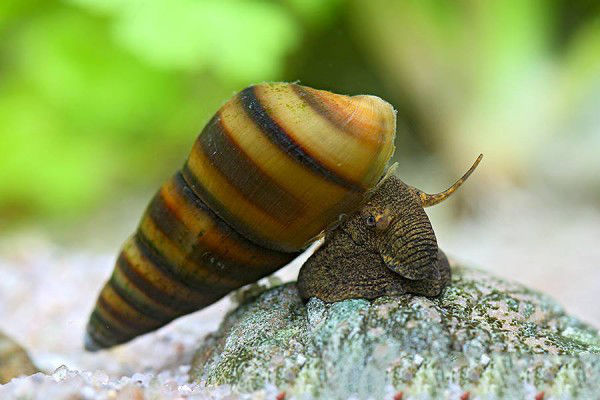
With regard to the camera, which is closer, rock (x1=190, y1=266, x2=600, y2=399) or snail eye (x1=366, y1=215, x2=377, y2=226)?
rock (x1=190, y1=266, x2=600, y2=399)

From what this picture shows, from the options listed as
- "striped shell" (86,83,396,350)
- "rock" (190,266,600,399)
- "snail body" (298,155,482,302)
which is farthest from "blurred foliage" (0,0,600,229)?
"rock" (190,266,600,399)

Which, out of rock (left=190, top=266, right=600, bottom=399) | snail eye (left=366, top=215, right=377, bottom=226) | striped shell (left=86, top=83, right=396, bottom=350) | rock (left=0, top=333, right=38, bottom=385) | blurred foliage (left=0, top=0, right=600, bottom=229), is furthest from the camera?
blurred foliage (left=0, top=0, right=600, bottom=229)

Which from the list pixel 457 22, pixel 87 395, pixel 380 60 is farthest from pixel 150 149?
pixel 87 395

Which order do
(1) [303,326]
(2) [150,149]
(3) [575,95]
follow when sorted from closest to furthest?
(1) [303,326]
(3) [575,95]
(2) [150,149]

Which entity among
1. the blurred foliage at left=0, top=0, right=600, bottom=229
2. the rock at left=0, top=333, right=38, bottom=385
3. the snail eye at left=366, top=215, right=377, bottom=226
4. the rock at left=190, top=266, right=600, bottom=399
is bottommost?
the rock at left=0, top=333, right=38, bottom=385

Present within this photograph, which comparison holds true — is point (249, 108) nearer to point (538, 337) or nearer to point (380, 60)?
point (538, 337)

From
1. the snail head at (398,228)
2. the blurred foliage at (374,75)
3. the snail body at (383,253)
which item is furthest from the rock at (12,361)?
the blurred foliage at (374,75)

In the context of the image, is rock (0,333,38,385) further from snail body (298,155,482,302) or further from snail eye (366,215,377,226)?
snail eye (366,215,377,226)
